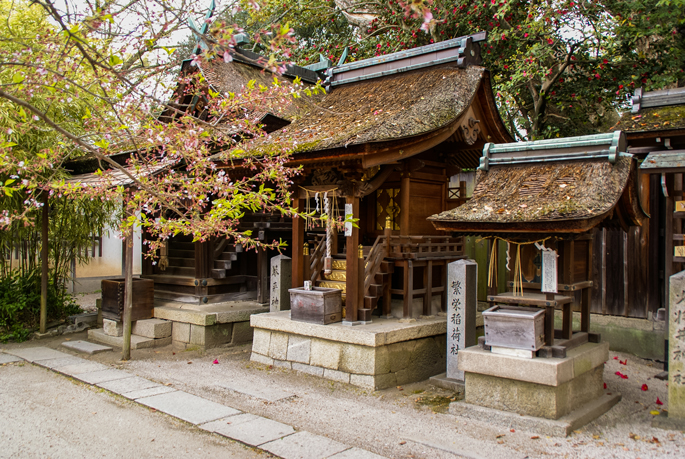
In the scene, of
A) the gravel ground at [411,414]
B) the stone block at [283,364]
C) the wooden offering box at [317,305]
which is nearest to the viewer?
the gravel ground at [411,414]

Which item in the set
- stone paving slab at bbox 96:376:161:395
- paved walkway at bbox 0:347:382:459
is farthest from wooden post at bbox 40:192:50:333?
stone paving slab at bbox 96:376:161:395

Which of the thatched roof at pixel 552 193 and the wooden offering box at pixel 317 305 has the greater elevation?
the thatched roof at pixel 552 193

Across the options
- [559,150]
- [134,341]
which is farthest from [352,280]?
[134,341]

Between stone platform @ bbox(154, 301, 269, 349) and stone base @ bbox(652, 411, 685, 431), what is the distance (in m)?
6.56

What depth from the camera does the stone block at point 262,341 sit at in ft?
28.0

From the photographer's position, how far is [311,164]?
26.7ft

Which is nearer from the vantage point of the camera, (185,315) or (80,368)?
(80,368)

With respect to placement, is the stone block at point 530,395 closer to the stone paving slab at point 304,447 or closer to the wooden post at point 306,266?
the stone paving slab at point 304,447

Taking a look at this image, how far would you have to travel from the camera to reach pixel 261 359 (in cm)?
865

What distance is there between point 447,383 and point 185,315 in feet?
17.7

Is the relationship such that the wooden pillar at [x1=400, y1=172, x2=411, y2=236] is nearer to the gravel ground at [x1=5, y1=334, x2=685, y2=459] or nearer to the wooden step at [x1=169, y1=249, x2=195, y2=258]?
the gravel ground at [x1=5, y1=334, x2=685, y2=459]

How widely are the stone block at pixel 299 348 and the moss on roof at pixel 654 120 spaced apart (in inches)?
236

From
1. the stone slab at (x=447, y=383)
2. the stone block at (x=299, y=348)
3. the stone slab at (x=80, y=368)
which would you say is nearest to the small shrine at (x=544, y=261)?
the stone slab at (x=447, y=383)

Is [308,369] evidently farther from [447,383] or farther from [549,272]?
[549,272]
